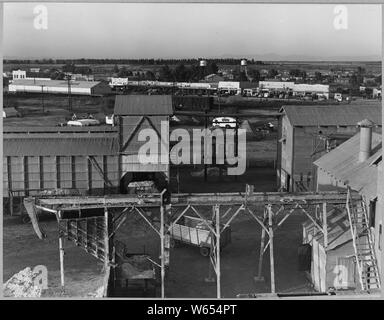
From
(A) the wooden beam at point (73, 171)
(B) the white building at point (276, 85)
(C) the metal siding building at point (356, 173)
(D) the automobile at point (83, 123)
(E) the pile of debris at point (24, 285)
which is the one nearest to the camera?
(C) the metal siding building at point (356, 173)

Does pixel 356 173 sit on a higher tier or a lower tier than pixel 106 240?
higher

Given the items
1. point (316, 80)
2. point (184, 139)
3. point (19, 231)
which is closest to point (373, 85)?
point (316, 80)

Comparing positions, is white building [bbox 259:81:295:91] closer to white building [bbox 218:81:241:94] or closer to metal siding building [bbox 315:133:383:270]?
white building [bbox 218:81:241:94]

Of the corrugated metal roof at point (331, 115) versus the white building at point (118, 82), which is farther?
the white building at point (118, 82)

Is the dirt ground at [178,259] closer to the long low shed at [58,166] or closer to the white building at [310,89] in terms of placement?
the long low shed at [58,166]

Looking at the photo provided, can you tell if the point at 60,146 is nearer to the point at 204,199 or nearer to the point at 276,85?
the point at 204,199

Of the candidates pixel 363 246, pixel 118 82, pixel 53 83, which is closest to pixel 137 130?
pixel 363 246

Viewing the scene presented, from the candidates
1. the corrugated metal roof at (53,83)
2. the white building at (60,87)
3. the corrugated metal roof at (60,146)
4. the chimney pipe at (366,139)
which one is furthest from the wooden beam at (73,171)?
the white building at (60,87)

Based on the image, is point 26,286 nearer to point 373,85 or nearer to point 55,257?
point 55,257

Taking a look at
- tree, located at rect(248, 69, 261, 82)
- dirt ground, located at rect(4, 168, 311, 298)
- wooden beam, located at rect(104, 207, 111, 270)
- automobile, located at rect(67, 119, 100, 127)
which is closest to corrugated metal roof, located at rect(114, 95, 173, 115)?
dirt ground, located at rect(4, 168, 311, 298)
